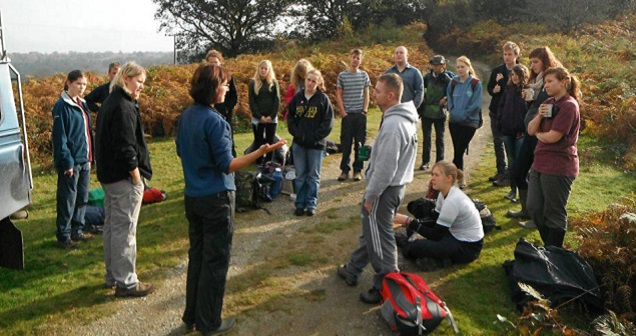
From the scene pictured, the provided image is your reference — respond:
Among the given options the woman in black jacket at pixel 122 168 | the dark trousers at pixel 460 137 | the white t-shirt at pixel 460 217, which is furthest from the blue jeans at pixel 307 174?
the woman in black jacket at pixel 122 168

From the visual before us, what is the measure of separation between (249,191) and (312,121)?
4.58ft

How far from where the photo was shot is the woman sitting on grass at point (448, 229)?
5.27 metres

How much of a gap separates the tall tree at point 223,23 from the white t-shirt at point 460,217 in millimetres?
25496

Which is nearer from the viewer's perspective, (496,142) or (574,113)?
(574,113)

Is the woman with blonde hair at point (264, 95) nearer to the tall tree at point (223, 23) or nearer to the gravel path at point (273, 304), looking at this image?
the gravel path at point (273, 304)

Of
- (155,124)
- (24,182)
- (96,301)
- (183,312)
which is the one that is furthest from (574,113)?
(155,124)

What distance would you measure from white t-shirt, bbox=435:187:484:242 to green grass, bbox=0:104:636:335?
0.40 m

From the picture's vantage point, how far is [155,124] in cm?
1264

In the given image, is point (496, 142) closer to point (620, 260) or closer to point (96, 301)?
point (620, 260)

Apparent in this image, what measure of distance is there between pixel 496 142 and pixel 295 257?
4560 mm

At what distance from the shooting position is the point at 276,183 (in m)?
7.78

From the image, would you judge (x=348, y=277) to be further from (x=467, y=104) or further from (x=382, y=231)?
(x=467, y=104)

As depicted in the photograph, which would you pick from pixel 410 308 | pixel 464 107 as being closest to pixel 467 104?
pixel 464 107

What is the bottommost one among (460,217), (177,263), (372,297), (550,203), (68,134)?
(177,263)
